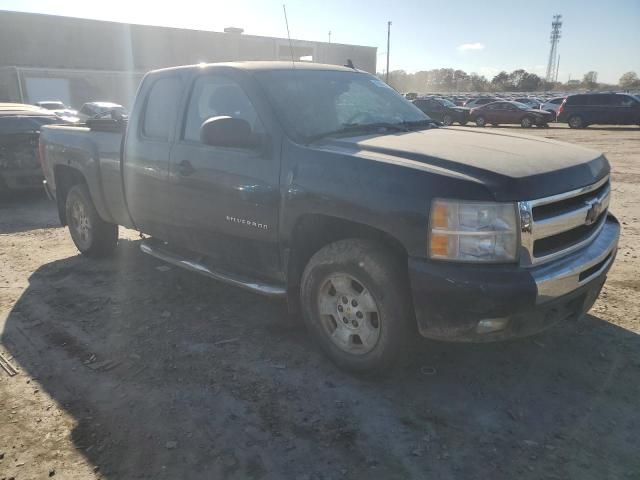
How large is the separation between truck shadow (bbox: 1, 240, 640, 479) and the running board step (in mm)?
435

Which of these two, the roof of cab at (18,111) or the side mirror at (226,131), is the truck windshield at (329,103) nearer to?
the side mirror at (226,131)

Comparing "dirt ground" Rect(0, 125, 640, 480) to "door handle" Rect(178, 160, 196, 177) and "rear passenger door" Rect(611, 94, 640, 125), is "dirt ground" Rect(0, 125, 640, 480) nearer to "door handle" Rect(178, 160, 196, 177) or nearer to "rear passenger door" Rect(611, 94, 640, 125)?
"door handle" Rect(178, 160, 196, 177)

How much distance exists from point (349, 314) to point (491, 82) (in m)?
103

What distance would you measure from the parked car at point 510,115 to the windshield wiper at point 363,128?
25417 mm

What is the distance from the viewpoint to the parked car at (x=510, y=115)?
26.6 metres

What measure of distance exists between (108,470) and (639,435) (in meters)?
2.71

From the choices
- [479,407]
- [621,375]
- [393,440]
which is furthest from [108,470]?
[621,375]

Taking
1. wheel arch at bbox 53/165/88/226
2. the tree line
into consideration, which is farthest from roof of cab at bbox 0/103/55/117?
the tree line

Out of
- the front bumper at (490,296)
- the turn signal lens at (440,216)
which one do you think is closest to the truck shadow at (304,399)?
the front bumper at (490,296)

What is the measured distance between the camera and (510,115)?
90.6ft

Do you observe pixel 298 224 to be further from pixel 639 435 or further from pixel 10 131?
pixel 10 131

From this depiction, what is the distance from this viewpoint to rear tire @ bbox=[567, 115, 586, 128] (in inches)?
989

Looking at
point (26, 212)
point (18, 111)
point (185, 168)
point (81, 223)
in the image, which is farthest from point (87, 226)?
point (18, 111)

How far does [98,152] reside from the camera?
5.12 metres
